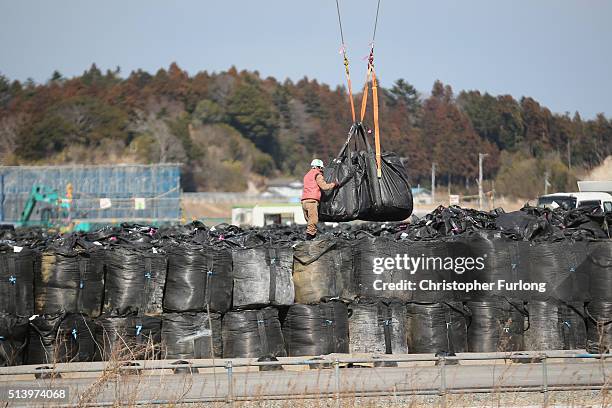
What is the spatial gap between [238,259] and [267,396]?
333 centimetres

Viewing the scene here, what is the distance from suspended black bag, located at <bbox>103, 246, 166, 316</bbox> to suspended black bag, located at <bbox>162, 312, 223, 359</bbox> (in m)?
0.35

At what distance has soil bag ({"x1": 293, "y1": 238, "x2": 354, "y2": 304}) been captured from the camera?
12250 millimetres

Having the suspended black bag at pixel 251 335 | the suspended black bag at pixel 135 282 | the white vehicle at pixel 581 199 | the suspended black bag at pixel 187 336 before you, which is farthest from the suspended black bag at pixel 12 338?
the white vehicle at pixel 581 199

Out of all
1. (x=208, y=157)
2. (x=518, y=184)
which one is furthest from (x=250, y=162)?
(x=518, y=184)

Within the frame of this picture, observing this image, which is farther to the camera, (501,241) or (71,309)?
(501,241)

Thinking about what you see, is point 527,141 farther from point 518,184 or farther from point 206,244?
point 206,244

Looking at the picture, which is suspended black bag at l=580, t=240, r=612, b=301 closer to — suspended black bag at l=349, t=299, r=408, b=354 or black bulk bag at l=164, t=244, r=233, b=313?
suspended black bag at l=349, t=299, r=408, b=354

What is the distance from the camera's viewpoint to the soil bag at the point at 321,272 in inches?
482

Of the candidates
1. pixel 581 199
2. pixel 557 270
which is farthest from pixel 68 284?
pixel 581 199

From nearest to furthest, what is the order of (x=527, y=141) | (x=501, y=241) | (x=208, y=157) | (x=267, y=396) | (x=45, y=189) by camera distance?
1. (x=267, y=396)
2. (x=501, y=241)
3. (x=45, y=189)
4. (x=527, y=141)
5. (x=208, y=157)

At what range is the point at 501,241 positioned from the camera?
41.7 ft

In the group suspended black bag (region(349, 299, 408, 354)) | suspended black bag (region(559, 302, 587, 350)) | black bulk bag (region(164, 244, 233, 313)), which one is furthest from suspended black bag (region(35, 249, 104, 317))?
suspended black bag (region(559, 302, 587, 350))

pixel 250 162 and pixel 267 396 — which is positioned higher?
pixel 250 162

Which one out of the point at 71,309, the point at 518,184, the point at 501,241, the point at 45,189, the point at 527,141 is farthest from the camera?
the point at 527,141
